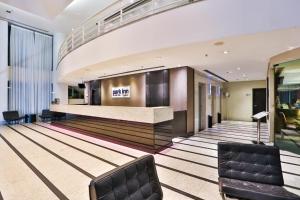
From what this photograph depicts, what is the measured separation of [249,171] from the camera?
2344 mm

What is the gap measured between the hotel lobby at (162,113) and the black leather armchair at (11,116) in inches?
2.3

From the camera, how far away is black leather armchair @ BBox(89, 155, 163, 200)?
4.16ft

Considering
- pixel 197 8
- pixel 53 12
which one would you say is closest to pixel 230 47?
pixel 197 8

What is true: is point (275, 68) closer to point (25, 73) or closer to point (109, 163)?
point (109, 163)

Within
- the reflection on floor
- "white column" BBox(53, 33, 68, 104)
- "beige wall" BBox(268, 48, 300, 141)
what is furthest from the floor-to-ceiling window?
"white column" BBox(53, 33, 68, 104)

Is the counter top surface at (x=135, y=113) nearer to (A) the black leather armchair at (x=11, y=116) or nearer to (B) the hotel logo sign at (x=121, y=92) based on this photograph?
(B) the hotel logo sign at (x=121, y=92)

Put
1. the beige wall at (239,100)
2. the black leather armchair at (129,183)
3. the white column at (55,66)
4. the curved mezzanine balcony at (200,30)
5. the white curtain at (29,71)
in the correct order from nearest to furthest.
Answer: the black leather armchair at (129,183) → the curved mezzanine balcony at (200,30) → the white curtain at (29,71) → the beige wall at (239,100) → the white column at (55,66)

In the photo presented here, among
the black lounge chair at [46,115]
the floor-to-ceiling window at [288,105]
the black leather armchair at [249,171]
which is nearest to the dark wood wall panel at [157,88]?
the floor-to-ceiling window at [288,105]

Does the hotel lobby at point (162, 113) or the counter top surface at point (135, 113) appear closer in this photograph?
the hotel lobby at point (162, 113)

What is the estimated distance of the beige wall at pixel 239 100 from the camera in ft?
38.2

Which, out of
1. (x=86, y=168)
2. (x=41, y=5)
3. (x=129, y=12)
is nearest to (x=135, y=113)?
(x=86, y=168)

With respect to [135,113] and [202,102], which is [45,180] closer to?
[135,113]

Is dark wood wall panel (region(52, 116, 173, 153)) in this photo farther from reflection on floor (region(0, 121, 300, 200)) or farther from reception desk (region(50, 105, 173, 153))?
reflection on floor (region(0, 121, 300, 200))

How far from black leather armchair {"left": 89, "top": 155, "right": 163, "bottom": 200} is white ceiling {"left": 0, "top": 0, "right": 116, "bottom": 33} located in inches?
294
